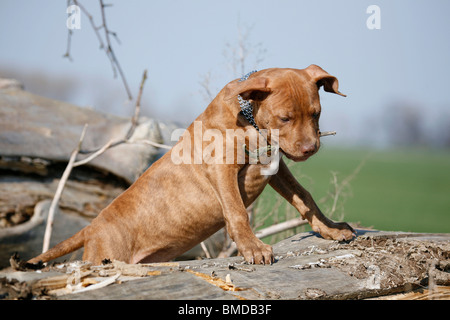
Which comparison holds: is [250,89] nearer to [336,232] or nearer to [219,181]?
[219,181]

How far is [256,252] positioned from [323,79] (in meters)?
1.50

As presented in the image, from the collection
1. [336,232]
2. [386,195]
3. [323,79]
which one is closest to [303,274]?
[336,232]

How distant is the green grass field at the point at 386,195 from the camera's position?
6.81 metres

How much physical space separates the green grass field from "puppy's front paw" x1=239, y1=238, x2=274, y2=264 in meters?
2.42

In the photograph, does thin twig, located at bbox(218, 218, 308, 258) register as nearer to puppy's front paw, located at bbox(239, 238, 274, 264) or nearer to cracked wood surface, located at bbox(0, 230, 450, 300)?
cracked wood surface, located at bbox(0, 230, 450, 300)

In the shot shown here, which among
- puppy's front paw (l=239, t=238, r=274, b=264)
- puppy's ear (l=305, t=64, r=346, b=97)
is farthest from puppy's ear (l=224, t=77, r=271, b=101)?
puppy's front paw (l=239, t=238, r=274, b=264)

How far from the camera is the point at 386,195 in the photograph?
19625mm

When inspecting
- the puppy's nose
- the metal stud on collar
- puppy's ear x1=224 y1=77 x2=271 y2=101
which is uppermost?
puppy's ear x1=224 y1=77 x2=271 y2=101

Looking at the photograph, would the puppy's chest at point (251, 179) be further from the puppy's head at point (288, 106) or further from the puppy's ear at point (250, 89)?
the puppy's ear at point (250, 89)

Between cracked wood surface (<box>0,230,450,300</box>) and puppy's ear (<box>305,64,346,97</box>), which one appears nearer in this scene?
cracked wood surface (<box>0,230,450,300</box>)

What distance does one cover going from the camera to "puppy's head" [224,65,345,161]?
3582 millimetres

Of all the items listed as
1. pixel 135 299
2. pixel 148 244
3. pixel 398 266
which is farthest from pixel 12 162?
pixel 398 266

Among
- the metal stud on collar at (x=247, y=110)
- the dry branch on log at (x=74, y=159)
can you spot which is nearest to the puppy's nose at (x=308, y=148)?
the metal stud on collar at (x=247, y=110)
